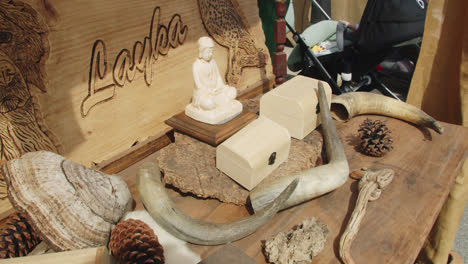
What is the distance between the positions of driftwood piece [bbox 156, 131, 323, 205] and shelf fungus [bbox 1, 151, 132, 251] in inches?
10.7

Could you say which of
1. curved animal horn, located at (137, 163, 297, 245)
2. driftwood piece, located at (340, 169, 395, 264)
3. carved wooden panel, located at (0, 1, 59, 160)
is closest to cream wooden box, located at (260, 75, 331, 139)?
driftwood piece, located at (340, 169, 395, 264)

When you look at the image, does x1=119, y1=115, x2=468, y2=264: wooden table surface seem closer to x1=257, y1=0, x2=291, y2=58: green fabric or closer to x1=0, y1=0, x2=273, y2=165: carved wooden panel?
x1=0, y1=0, x2=273, y2=165: carved wooden panel

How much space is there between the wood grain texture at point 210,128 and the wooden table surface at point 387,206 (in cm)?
24

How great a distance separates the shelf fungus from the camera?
770 mm

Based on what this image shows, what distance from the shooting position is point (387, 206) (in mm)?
1031

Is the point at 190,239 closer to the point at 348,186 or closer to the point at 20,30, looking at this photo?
the point at 348,186

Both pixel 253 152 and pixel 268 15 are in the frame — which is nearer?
pixel 253 152

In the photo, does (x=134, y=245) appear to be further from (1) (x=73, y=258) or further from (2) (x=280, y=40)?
(2) (x=280, y=40)

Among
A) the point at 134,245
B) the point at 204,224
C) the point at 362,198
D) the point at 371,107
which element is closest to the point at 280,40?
the point at 371,107

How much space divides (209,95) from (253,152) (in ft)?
1.51

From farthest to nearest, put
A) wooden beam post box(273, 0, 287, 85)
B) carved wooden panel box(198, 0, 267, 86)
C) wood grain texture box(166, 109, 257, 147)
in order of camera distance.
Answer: wooden beam post box(273, 0, 287, 85)
carved wooden panel box(198, 0, 267, 86)
wood grain texture box(166, 109, 257, 147)

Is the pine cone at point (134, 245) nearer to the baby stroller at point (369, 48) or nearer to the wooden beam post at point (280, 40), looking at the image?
the wooden beam post at point (280, 40)

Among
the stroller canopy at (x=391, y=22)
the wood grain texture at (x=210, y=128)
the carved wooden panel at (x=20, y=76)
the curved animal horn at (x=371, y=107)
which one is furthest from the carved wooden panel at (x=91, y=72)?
the stroller canopy at (x=391, y=22)

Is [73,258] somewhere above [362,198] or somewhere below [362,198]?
above
